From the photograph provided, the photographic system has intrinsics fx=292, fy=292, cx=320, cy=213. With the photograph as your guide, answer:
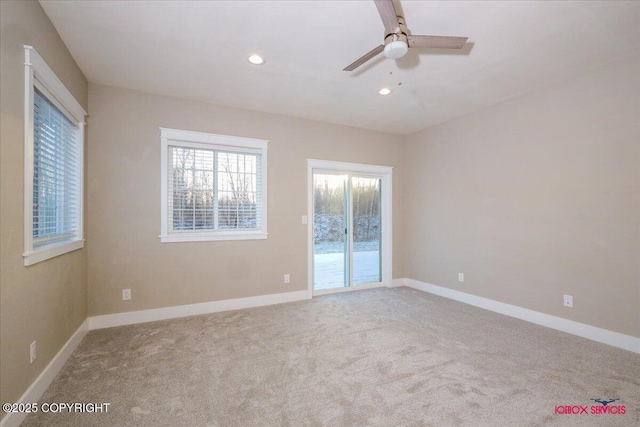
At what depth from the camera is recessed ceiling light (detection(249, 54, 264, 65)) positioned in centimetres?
282

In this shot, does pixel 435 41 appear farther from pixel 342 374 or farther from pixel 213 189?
pixel 213 189

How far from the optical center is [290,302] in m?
4.37

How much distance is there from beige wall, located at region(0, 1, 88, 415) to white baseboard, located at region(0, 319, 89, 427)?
0.06 m

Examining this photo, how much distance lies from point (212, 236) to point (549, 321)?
426 cm

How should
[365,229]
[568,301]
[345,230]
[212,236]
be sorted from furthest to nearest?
[365,229] < [345,230] < [212,236] < [568,301]

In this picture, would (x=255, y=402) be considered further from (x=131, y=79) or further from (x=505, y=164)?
(x=505, y=164)

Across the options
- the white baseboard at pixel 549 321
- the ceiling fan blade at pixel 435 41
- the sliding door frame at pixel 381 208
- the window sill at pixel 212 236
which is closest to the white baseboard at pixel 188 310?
the sliding door frame at pixel 381 208

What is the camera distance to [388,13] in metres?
1.82

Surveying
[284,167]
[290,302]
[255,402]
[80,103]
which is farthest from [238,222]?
[255,402]

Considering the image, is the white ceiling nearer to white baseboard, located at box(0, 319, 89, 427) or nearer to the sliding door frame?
the sliding door frame

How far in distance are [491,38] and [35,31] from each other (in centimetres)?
355

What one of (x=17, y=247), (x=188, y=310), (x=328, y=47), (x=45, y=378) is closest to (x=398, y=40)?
(x=328, y=47)

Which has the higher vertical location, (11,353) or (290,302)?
(11,353)

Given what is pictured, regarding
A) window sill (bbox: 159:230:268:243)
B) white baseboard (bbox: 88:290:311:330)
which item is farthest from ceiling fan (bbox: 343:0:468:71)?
white baseboard (bbox: 88:290:311:330)
